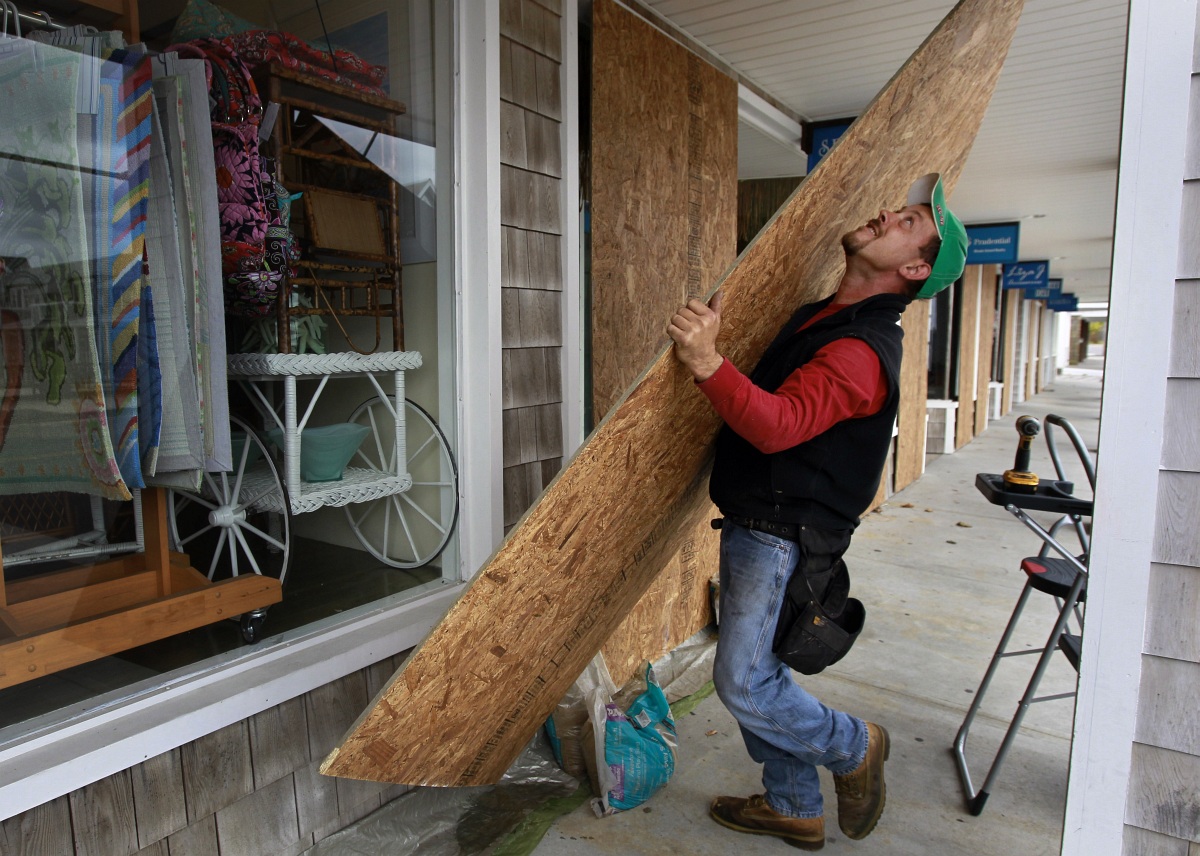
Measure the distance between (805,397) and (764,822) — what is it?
4.49 ft

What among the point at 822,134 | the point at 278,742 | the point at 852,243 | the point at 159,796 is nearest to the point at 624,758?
the point at 278,742

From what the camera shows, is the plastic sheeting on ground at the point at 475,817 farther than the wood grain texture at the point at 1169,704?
Yes

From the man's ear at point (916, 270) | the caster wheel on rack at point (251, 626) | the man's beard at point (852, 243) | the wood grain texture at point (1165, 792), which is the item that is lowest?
the wood grain texture at point (1165, 792)

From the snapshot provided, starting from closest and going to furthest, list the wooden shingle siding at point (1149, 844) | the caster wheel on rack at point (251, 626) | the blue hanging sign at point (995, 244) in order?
the wooden shingle siding at point (1149, 844)
the caster wheel on rack at point (251, 626)
the blue hanging sign at point (995, 244)

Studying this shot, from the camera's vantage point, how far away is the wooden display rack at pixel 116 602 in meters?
1.64

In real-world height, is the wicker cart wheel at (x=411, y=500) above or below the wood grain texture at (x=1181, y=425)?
below

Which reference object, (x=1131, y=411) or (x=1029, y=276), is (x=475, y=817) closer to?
(x=1131, y=411)

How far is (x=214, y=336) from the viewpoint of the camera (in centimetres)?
192

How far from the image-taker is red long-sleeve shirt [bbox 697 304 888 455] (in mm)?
1562

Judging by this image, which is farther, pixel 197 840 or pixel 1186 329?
pixel 197 840

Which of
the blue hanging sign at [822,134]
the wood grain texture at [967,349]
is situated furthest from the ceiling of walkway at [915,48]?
the wood grain texture at [967,349]

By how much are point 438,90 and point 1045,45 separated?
302 centimetres

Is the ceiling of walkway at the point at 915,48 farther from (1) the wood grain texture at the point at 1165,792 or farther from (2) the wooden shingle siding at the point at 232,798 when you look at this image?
(2) the wooden shingle siding at the point at 232,798

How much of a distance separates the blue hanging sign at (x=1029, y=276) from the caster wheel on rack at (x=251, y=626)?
1460 centimetres
